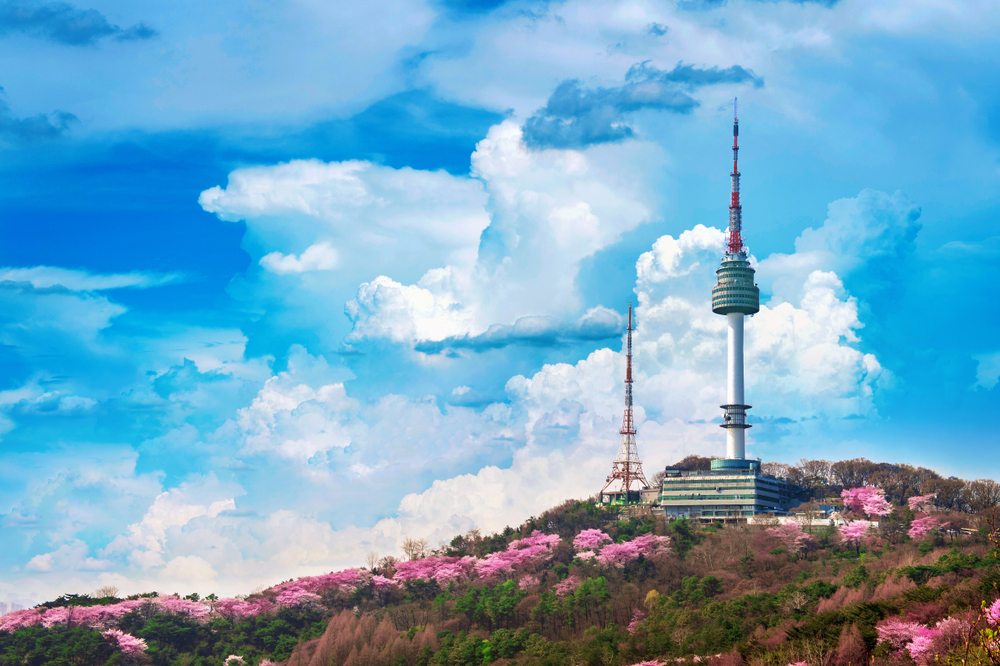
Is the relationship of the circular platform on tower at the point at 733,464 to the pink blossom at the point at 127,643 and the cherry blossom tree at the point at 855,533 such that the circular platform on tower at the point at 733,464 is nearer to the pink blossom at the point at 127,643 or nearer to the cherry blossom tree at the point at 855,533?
the cherry blossom tree at the point at 855,533

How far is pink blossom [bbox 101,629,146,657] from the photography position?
120m

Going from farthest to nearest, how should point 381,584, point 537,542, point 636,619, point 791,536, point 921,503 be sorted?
point 537,542 < point 921,503 < point 381,584 < point 791,536 < point 636,619

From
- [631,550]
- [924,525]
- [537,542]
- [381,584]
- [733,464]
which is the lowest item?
[381,584]

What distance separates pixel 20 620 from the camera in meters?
130

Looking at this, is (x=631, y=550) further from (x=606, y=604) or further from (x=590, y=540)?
(x=606, y=604)

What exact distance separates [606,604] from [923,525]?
44.5 meters

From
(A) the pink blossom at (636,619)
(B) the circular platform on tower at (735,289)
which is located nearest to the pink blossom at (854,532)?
(A) the pink blossom at (636,619)

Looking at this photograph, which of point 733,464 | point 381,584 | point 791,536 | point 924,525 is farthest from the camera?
point 733,464

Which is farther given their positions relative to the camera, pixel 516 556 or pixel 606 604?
pixel 516 556

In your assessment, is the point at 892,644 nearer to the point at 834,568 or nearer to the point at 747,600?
the point at 747,600

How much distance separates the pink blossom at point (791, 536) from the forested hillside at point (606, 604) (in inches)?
11.0

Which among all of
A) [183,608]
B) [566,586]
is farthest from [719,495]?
[183,608]

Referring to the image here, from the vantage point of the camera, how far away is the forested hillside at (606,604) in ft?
267

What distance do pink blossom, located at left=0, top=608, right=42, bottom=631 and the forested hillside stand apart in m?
0.50
